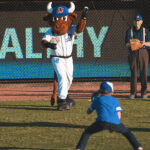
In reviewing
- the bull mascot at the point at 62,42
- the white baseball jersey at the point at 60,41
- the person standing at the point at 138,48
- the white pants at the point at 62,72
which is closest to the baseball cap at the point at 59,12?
the bull mascot at the point at 62,42

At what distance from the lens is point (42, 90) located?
15.9 meters

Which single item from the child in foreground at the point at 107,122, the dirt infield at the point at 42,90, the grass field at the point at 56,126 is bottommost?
the grass field at the point at 56,126

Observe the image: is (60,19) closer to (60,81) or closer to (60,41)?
(60,41)

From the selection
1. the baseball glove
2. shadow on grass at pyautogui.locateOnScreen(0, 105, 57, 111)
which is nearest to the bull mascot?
shadow on grass at pyautogui.locateOnScreen(0, 105, 57, 111)

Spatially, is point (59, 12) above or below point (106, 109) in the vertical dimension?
above

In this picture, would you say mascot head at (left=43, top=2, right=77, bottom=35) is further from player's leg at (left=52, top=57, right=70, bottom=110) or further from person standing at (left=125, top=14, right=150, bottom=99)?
person standing at (left=125, top=14, right=150, bottom=99)

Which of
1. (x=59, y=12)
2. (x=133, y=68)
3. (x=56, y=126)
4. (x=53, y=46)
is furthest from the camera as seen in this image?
(x=133, y=68)

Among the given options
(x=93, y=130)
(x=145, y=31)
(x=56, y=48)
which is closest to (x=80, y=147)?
(x=93, y=130)

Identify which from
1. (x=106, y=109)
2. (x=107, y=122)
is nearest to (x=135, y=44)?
(x=106, y=109)

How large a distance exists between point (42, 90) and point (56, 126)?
601cm

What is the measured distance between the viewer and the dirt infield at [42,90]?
1434cm

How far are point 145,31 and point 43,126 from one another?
4511mm

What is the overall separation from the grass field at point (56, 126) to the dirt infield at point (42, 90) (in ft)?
3.59

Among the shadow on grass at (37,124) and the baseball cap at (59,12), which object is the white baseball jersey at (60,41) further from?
the shadow on grass at (37,124)
